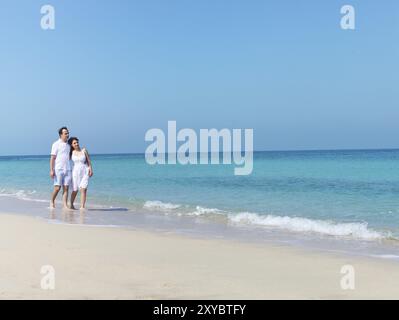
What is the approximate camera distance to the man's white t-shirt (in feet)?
39.1

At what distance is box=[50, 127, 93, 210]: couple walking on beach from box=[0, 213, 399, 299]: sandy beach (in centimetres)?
398

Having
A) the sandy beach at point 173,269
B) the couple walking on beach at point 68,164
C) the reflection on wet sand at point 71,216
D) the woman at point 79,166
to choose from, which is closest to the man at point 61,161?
the couple walking on beach at point 68,164

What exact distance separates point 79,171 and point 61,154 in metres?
0.64

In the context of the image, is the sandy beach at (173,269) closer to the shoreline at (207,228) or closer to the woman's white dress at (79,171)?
the shoreline at (207,228)

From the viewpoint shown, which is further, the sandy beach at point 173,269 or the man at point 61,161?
the man at point 61,161

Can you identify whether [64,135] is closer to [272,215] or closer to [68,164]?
[68,164]

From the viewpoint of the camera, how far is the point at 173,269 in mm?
5758

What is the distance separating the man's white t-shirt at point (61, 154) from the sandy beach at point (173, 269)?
398 centimetres

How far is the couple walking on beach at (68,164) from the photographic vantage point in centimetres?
1195

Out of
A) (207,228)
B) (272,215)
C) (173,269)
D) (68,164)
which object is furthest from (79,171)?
(173,269)

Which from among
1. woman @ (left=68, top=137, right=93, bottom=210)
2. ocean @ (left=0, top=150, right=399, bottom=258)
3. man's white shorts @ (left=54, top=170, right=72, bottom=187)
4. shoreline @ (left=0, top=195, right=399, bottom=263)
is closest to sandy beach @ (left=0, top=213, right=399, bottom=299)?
shoreline @ (left=0, top=195, right=399, bottom=263)

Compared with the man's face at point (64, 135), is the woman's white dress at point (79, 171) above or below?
below

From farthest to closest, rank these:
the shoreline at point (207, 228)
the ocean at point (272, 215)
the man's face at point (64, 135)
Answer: the man's face at point (64, 135)
the ocean at point (272, 215)
the shoreline at point (207, 228)
